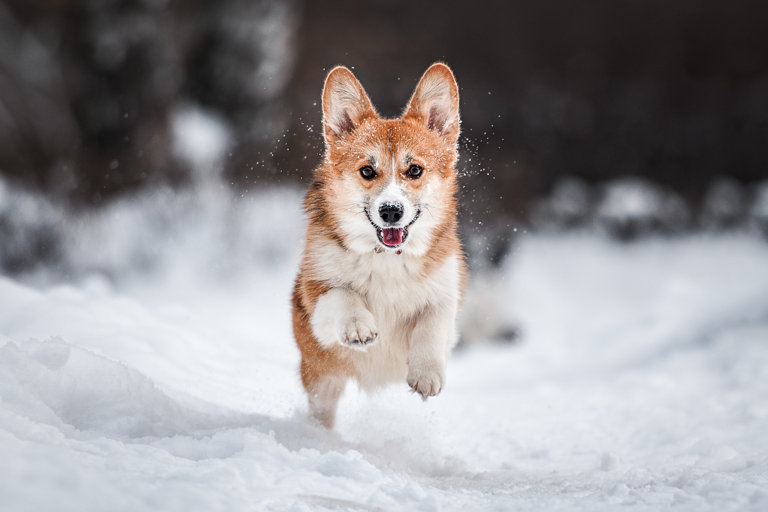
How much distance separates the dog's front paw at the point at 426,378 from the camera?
330cm

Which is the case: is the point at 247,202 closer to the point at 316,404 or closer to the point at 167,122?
the point at 167,122

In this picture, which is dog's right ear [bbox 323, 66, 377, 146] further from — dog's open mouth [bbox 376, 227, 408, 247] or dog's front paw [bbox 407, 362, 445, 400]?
dog's front paw [bbox 407, 362, 445, 400]

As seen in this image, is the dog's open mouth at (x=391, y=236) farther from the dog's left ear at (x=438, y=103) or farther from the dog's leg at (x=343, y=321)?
the dog's left ear at (x=438, y=103)

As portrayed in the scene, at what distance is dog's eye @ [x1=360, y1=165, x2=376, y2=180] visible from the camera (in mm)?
3723

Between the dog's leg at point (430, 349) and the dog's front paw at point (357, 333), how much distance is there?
0.29 m

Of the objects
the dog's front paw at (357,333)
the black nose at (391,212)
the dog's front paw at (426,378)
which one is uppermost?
the black nose at (391,212)

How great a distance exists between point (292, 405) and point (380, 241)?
1.49 m

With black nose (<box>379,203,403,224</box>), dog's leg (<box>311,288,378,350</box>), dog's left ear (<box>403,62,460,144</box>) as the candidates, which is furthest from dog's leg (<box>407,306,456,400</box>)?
dog's left ear (<box>403,62,460,144</box>)

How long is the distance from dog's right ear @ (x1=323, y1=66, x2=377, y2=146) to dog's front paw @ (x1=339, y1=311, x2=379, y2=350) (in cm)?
121

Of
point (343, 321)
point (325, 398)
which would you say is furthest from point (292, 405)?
point (343, 321)

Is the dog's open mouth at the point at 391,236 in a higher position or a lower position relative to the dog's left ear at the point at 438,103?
lower

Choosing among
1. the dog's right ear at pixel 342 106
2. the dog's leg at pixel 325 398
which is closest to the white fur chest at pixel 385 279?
the dog's leg at pixel 325 398

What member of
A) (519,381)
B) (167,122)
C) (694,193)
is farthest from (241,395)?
(694,193)

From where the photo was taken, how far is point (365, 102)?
402 centimetres
